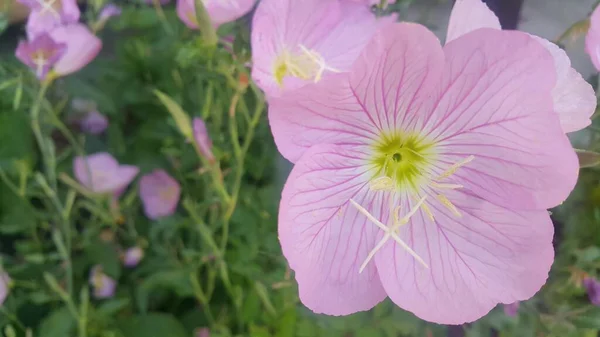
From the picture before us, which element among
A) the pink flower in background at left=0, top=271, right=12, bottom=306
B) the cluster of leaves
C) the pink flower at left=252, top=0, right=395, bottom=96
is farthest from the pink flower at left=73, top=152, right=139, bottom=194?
the pink flower at left=252, top=0, right=395, bottom=96

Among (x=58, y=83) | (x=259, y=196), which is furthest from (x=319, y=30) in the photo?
(x=58, y=83)

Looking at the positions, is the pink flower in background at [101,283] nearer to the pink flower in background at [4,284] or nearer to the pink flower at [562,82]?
the pink flower in background at [4,284]

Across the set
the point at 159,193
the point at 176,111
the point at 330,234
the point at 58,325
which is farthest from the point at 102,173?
the point at 330,234

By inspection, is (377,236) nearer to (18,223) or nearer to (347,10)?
(347,10)

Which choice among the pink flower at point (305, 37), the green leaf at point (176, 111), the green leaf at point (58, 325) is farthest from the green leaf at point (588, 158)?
the green leaf at point (58, 325)

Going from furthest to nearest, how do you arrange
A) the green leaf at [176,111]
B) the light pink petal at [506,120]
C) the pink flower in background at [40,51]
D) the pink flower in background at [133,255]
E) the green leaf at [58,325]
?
the pink flower in background at [133,255] → the green leaf at [58,325] → the pink flower in background at [40,51] → the green leaf at [176,111] → the light pink petal at [506,120]

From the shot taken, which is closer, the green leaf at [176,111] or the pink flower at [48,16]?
the green leaf at [176,111]
